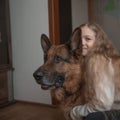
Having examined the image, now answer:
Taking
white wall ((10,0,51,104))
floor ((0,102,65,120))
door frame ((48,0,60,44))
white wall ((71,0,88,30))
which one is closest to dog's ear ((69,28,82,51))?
floor ((0,102,65,120))

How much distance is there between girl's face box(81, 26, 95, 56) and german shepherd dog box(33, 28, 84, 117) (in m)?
0.05

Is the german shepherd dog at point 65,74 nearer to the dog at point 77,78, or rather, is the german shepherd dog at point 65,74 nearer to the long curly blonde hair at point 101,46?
the dog at point 77,78

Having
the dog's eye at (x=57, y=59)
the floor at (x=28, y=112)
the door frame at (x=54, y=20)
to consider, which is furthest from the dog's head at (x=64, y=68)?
the door frame at (x=54, y=20)

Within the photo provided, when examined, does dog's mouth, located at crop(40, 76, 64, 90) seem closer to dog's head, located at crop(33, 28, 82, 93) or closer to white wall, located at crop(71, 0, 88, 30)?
dog's head, located at crop(33, 28, 82, 93)

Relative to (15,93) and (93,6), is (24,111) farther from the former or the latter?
(93,6)

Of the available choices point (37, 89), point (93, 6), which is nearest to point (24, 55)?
point (37, 89)

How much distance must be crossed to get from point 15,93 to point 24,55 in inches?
23.8

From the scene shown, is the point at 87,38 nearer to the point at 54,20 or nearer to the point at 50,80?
the point at 50,80

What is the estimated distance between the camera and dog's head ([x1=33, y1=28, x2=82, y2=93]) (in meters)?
1.58

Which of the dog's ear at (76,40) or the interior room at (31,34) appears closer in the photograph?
the dog's ear at (76,40)

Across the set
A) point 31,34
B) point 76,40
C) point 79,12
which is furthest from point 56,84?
point 79,12

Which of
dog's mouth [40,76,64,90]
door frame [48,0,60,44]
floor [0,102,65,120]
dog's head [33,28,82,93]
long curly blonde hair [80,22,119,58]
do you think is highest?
door frame [48,0,60,44]

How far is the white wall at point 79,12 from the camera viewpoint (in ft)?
12.2

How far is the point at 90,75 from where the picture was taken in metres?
1.43
